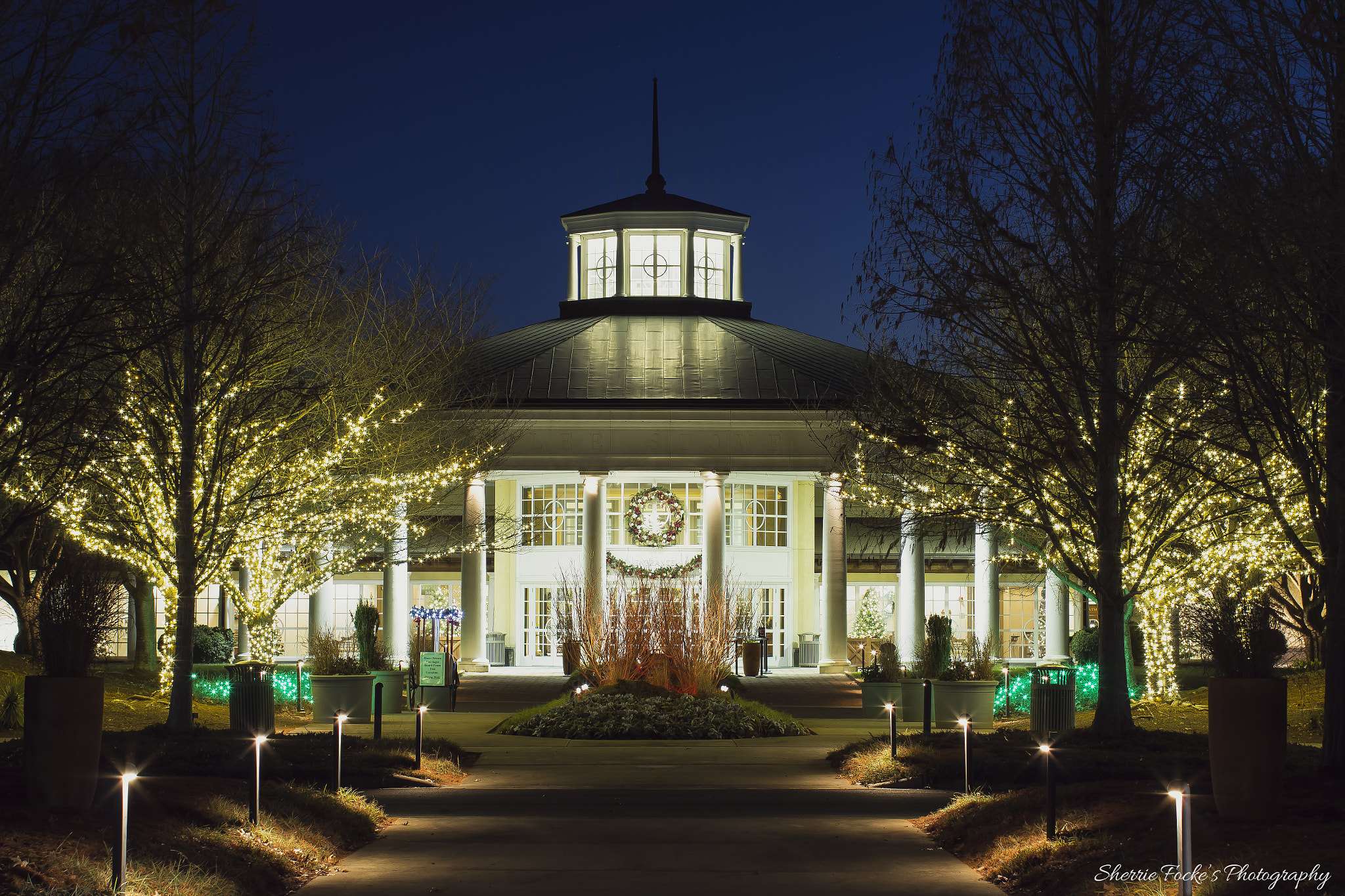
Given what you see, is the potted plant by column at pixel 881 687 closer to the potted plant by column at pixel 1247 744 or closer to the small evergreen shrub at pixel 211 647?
the small evergreen shrub at pixel 211 647

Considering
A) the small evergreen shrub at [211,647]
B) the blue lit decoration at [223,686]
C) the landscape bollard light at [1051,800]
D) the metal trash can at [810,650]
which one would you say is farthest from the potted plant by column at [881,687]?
the landscape bollard light at [1051,800]

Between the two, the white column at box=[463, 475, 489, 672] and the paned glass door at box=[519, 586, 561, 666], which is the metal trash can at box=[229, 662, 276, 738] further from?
the paned glass door at box=[519, 586, 561, 666]

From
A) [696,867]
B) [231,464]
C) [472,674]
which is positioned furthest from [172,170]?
[472,674]

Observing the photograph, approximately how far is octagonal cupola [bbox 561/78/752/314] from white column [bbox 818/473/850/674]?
9.50 metres

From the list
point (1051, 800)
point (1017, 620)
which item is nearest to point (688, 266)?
point (1017, 620)

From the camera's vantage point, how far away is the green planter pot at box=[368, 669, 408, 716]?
945 inches

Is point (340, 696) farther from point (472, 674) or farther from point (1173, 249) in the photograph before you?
point (1173, 249)

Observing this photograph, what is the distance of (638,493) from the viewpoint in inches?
1486

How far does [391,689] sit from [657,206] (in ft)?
69.6

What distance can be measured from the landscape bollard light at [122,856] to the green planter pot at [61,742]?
233cm

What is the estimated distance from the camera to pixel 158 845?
9.15 m

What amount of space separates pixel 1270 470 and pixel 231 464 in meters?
13.7
